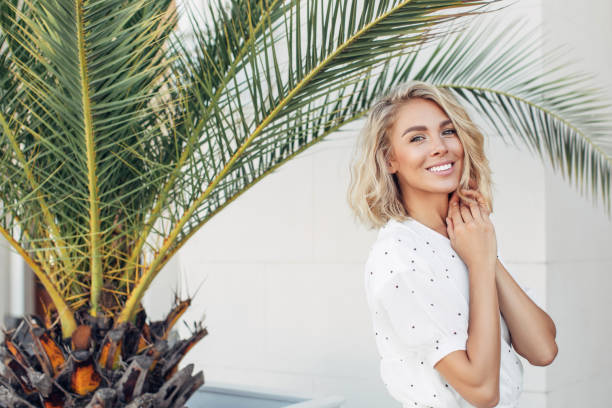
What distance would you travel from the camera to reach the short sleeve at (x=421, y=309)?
1422mm

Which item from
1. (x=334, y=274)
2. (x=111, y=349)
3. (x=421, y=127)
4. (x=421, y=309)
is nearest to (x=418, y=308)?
(x=421, y=309)

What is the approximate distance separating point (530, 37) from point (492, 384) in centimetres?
192

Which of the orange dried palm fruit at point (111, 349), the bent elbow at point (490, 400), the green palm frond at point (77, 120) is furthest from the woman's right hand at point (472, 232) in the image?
the orange dried palm fruit at point (111, 349)

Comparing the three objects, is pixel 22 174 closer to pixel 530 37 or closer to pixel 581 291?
pixel 530 37

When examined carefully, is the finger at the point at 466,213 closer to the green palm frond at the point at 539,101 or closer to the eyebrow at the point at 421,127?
the eyebrow at the point at 421,127

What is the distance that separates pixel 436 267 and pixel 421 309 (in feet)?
0.43

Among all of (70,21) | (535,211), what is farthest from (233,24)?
(535,211)

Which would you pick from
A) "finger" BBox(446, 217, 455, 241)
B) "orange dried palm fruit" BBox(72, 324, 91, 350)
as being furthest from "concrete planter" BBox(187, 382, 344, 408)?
"finger" BBox(446, 217, 455, 241)

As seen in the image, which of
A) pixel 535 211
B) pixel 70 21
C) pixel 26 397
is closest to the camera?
pixel 70 21

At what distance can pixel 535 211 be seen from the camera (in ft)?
9.25

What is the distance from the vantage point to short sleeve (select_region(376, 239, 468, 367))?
1.42m

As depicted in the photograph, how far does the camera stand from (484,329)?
55.6 inches

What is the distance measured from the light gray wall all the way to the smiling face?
1.36 meters

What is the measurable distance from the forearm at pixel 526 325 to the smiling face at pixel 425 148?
12.1 inches
